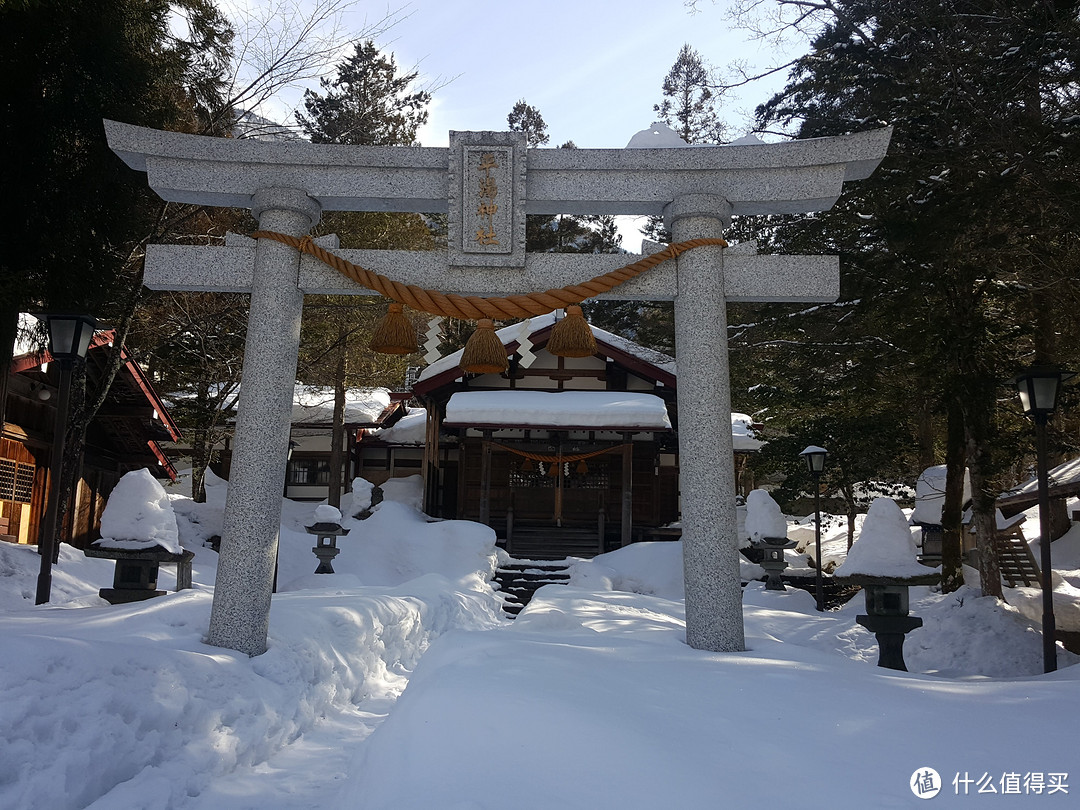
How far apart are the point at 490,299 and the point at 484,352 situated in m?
0.54

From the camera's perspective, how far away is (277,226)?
6.87 m

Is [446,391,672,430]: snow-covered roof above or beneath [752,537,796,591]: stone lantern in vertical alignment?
above

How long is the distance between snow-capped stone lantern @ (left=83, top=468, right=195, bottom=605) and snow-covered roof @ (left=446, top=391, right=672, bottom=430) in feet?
35.1

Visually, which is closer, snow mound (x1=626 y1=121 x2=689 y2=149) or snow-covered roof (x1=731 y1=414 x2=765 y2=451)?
snow mound (x1=626 y1=121 x2=689 y2=149)

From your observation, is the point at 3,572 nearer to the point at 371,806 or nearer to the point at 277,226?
the point at 277,226

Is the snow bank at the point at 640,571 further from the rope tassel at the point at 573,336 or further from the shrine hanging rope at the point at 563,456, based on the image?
the rope tassel at the point at 573,336

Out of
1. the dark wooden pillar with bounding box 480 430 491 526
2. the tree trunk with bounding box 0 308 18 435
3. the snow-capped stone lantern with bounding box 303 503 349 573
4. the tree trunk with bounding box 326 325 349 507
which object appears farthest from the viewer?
the tree trunk with bounding box 326 325 349 507

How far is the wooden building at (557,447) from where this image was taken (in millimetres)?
19188

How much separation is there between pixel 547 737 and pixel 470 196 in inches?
185
